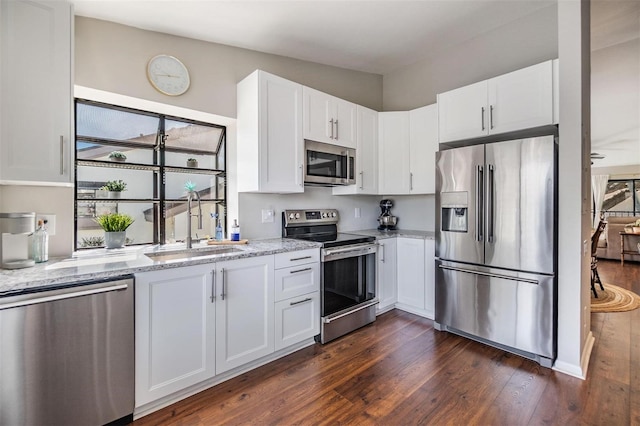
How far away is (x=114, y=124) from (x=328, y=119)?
1856mm

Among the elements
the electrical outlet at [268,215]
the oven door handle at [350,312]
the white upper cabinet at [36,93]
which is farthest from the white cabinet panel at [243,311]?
the white upper cabinet at [36,93]

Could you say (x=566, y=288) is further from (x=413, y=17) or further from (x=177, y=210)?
(x=177, y=210)

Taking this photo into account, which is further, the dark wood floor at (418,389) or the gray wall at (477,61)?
the gray wall at (477,61)

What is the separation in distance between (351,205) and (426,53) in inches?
78.2

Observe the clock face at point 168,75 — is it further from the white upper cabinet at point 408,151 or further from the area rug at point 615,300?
the area rug at point 615,300

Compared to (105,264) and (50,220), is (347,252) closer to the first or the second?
(105,264)

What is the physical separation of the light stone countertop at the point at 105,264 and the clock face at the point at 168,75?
1.28 metres

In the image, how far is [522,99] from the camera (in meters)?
2.46

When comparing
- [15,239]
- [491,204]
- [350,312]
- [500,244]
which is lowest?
[350,312]

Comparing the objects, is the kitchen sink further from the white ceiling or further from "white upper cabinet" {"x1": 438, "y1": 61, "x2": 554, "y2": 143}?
"white upper cabinet" {"x1": 438, "y1": 61, "x2": 554, "y2": 143}

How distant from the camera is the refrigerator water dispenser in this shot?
2.71m

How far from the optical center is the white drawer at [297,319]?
2412 millimetres

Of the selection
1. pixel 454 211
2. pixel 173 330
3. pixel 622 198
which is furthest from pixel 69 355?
pixel 622 198

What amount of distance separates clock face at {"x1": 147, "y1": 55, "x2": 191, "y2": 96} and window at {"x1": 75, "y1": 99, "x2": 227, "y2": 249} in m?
0.28
